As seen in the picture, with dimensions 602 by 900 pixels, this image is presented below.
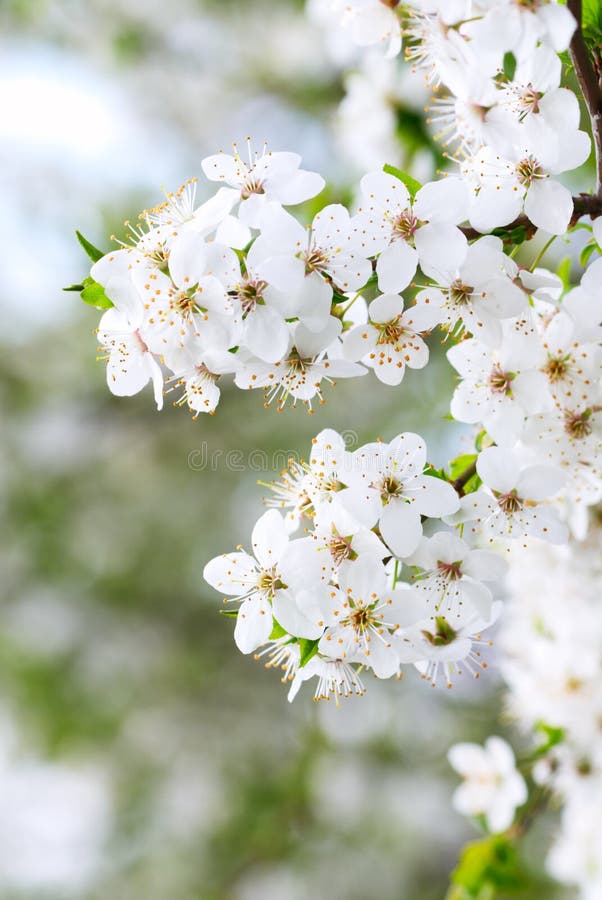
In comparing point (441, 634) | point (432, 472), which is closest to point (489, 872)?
point (441, 634)

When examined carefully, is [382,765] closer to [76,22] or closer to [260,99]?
[260,99]

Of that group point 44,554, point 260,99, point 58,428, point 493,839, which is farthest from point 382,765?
point 260,99

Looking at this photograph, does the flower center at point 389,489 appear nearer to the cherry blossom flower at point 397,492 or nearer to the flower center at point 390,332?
the cherry blossom flower at point 397,492

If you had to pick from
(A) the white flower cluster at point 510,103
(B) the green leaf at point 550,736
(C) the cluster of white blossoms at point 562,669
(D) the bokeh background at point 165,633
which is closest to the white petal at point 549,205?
(A) the white flower cluster at point 510,103

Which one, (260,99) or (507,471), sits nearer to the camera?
(507,471)

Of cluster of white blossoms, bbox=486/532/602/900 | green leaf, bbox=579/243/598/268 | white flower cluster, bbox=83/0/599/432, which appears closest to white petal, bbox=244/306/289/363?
white flower cluster, bbox=83/0/599/432

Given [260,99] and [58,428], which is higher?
[260,99]

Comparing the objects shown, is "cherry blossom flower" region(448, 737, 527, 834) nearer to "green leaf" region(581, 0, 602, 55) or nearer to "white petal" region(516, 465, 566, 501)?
"white petal" region(516, 465, 566, 501)
